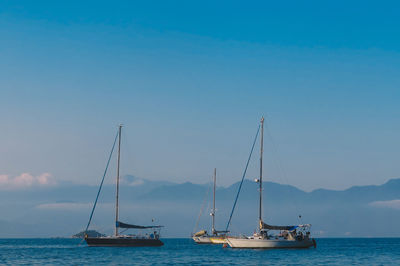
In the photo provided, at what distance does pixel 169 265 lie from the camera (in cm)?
7231

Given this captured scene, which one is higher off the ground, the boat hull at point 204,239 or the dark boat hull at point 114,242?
the boat hull at point 204,239

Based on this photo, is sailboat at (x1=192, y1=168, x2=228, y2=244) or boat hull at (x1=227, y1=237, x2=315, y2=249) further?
sailboat at (x1=192, y1=168, x2=228, y2=244)

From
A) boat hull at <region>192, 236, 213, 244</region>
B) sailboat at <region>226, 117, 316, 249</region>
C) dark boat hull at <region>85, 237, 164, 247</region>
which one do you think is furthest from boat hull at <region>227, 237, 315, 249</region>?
boat hull at <region>192, 236, 213, 244</region>

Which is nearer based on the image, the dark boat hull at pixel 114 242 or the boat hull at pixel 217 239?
the dark boat hull at pixel 114 242

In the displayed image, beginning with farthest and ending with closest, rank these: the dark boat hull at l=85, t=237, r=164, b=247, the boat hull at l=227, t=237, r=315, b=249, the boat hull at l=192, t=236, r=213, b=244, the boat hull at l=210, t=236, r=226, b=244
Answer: the boat hull at l=192, t=236, r=213, b=244 → the boat hull at l=210, t=236, r=226, b=244 → the dark boat hull at l=85, t=237, r=164, b=247 → the boat hull at l=227, t=237, r=315, b=249

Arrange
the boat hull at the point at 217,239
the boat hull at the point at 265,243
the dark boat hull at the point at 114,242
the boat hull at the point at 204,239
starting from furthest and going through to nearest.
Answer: the boat hull at the point at 204,239
the boat hull at the point at 217,239
the dark boat hull at the point at 114,242
the boat hull at the point at 265,243

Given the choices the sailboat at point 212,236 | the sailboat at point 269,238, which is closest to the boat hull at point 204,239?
the sailboat at point 212,236

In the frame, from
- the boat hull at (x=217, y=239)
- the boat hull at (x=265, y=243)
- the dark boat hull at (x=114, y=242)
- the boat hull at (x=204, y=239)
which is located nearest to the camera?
the boat hull at (x=265, y=243)

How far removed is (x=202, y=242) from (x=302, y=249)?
4526 centimetres

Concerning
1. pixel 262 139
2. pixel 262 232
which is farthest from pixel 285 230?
pixel 262 139

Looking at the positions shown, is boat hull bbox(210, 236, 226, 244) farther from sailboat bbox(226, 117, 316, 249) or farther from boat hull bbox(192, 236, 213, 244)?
sailboat bbox(226, 117, 316, 249)

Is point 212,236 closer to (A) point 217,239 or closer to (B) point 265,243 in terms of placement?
(A) point 217,239

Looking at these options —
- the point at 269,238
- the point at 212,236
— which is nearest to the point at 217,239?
the point at 212,236

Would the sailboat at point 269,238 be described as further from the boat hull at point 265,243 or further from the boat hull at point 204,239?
the boat hull at point 204,239
